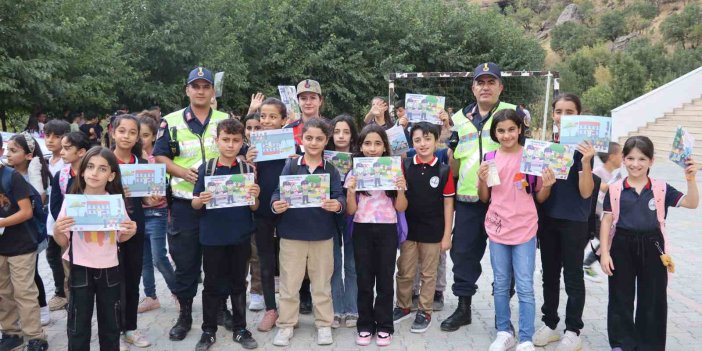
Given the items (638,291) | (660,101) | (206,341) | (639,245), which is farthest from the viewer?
(660,101)

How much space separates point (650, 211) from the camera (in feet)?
13.0

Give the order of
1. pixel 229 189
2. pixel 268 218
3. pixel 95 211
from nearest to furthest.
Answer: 1. pixel 95 211
2. pixel 229 189
3. pixel 268 218

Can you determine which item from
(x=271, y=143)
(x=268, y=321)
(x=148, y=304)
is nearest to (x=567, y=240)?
(x=271, y=143)

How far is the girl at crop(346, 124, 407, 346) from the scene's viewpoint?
4.52m

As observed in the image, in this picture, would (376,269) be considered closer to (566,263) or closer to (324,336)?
(324,336)

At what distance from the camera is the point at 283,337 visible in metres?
4.58

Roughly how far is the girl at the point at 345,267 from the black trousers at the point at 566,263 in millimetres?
1649

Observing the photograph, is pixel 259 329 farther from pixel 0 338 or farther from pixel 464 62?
pixel 464 62

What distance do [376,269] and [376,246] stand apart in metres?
0.20

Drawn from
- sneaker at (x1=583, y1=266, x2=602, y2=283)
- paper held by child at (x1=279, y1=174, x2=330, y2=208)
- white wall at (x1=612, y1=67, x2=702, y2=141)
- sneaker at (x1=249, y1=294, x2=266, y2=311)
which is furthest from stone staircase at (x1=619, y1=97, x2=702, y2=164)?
paper held by child at (x1=279, y1=174, x2=330, y2=208)

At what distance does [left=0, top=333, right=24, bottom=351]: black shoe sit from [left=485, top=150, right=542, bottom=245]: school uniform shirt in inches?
152

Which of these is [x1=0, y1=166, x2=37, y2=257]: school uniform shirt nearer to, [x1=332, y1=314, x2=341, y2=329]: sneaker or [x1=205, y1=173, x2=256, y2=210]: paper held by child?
[x1=205, y1=173, x2=256, y2=210]: paper held by child

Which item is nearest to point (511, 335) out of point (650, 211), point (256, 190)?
point (650, 211)

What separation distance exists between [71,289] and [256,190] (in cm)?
147
